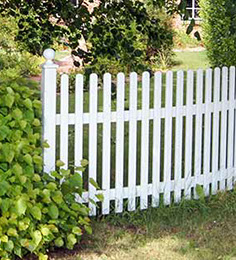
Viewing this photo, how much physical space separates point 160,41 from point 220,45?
7711 mm

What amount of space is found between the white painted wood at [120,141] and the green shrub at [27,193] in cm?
76

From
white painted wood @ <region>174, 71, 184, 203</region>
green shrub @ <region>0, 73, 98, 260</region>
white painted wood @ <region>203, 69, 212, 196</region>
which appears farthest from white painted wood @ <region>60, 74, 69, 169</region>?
white painted wood @ <region>203, 69, 212, 196</region>

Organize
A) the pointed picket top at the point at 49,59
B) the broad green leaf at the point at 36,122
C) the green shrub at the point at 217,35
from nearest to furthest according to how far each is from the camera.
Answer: the broad green leaf at the point at 36,122, the pointed picket top at the point at 49,59, the green shrub at the point at 217,35

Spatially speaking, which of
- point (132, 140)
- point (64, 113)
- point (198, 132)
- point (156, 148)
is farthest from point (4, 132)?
point (198, 132)

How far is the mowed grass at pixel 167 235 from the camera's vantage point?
4.24 metres

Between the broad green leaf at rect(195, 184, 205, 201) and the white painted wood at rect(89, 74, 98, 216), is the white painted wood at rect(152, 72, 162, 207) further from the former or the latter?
the white painted wood at rect(89, 74, 98, 216)

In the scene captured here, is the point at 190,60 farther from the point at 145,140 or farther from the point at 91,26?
the point at 145,140

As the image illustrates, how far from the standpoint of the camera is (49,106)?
4473mm

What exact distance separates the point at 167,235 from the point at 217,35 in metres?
11.1

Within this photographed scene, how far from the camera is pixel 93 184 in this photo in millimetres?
4469

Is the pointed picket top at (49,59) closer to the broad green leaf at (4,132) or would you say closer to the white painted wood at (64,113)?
the white painted wood at (64,113)

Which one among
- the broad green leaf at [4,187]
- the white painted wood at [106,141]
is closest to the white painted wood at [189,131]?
the white painted wood at [106,141]

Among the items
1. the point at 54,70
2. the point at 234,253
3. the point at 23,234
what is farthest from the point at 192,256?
the point at 54,70

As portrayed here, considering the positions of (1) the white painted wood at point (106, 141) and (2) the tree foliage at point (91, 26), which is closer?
(1) the white painted wood at point (106, 141)
